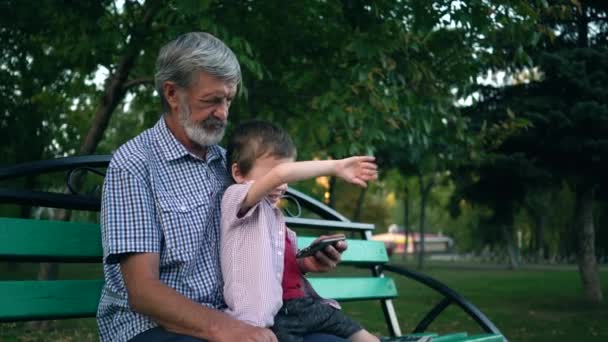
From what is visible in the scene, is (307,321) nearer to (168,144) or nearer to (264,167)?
(264,167)

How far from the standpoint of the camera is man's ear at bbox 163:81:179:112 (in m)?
3.15

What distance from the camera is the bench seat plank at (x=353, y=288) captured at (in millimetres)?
4453

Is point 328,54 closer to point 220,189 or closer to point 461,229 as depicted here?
point 220,189

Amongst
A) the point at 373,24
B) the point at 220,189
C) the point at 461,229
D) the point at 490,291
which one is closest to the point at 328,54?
the point at 373,24

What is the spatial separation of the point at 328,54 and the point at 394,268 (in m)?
3.31

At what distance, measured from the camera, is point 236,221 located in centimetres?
303

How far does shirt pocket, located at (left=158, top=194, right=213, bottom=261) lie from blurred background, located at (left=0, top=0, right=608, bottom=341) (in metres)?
2.68

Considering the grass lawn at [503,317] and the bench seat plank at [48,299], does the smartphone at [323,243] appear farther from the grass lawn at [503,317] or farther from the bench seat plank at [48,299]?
the grass lawn at [503,317]

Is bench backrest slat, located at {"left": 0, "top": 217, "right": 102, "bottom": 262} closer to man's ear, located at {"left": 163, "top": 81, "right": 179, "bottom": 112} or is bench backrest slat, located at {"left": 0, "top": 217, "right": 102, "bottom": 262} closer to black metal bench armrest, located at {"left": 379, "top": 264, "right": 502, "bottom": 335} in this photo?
man's ear, located at {"left": 163, "top": 81, "right": 179, "bottom": 112}

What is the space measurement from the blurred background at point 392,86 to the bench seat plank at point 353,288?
1.71 m

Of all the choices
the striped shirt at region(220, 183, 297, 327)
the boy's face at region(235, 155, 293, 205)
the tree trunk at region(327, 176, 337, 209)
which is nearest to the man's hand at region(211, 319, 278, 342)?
the striped shirt at region(220, 183, 297, 327)

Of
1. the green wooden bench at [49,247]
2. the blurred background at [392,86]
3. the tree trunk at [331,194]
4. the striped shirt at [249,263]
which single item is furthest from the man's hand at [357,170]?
the tree trunk at [331,194]

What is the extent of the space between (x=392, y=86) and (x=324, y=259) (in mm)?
4826

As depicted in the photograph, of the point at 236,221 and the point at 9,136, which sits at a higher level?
the point at 9,136
